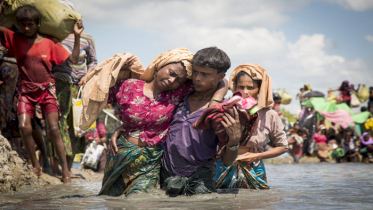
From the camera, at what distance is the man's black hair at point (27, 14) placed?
19.8ft

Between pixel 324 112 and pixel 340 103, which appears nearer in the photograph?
pixel 324 112

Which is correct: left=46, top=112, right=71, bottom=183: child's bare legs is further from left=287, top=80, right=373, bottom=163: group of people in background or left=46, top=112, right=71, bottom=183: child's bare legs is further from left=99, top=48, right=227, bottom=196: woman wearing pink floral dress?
left=287, top=80, right=373, bottom=163: group of people in background

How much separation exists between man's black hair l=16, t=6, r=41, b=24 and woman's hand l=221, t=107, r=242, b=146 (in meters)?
3.71

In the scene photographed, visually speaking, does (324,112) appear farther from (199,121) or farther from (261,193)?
(199,121)

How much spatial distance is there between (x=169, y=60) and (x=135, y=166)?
101cm

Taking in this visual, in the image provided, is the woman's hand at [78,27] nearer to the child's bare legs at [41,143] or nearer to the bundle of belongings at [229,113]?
the child's bare legs at [41,143]

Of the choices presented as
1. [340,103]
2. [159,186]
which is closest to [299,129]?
[340,103]

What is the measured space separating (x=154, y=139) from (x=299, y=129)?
45.9ft

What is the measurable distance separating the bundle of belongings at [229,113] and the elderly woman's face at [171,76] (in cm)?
55

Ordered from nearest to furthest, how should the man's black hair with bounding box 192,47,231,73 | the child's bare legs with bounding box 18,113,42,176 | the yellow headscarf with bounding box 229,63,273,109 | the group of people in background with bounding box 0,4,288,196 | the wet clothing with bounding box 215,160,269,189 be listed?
the group of people in background with bounding box 0,4,288,196 < the man's black hair with bounding box 192,47,231,73 < the yellow headscarf with bounding box 229,63,273,109 < the wet clothing with bounding box 215,160,269,189 < the child's bare legs with bounding box 18,113,42,176

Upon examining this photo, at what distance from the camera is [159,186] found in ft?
13.7

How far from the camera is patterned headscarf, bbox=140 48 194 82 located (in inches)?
159

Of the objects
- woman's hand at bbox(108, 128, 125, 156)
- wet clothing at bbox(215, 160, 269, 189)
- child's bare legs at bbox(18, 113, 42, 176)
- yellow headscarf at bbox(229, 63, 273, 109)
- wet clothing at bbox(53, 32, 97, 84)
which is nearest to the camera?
woman's hand at bbox(108, 128, 125, 156)

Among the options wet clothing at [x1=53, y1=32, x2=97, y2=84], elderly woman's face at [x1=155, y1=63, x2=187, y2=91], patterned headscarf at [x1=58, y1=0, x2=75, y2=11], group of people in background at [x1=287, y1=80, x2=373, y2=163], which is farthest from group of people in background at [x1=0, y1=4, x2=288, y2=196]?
group of people in background at [x1=287, y1=80, x2=373, y2=163]
